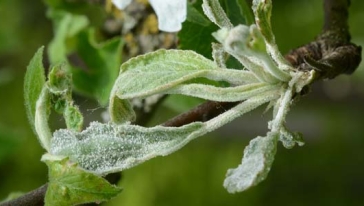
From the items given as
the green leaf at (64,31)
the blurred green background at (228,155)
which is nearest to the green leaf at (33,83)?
the green leaf at (64,31)

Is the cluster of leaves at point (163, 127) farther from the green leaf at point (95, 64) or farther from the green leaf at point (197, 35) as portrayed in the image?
the green leaf at point (95, 64)

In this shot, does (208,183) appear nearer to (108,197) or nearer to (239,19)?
(239,19)

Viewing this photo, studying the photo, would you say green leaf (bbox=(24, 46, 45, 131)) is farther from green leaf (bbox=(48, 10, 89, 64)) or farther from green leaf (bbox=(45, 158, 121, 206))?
green leaf (bbox=(48, 10, 89, 64))

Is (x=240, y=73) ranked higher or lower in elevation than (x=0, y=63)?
higher

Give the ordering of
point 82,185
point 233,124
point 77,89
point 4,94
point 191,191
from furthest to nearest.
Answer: point 233,124 → point 4,94 → point 191,191 → point 77,89 → point 82,185

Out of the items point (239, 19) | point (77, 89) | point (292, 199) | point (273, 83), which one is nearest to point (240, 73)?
point (273, 83)

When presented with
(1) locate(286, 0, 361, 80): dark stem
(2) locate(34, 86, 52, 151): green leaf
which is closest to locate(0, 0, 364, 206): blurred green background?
(1) locate(286, 0, 361, 80): dark stem

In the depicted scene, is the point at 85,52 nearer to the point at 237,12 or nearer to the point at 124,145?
the point at 237,12

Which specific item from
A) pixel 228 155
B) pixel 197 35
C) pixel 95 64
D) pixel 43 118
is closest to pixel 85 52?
pixel 95 64
